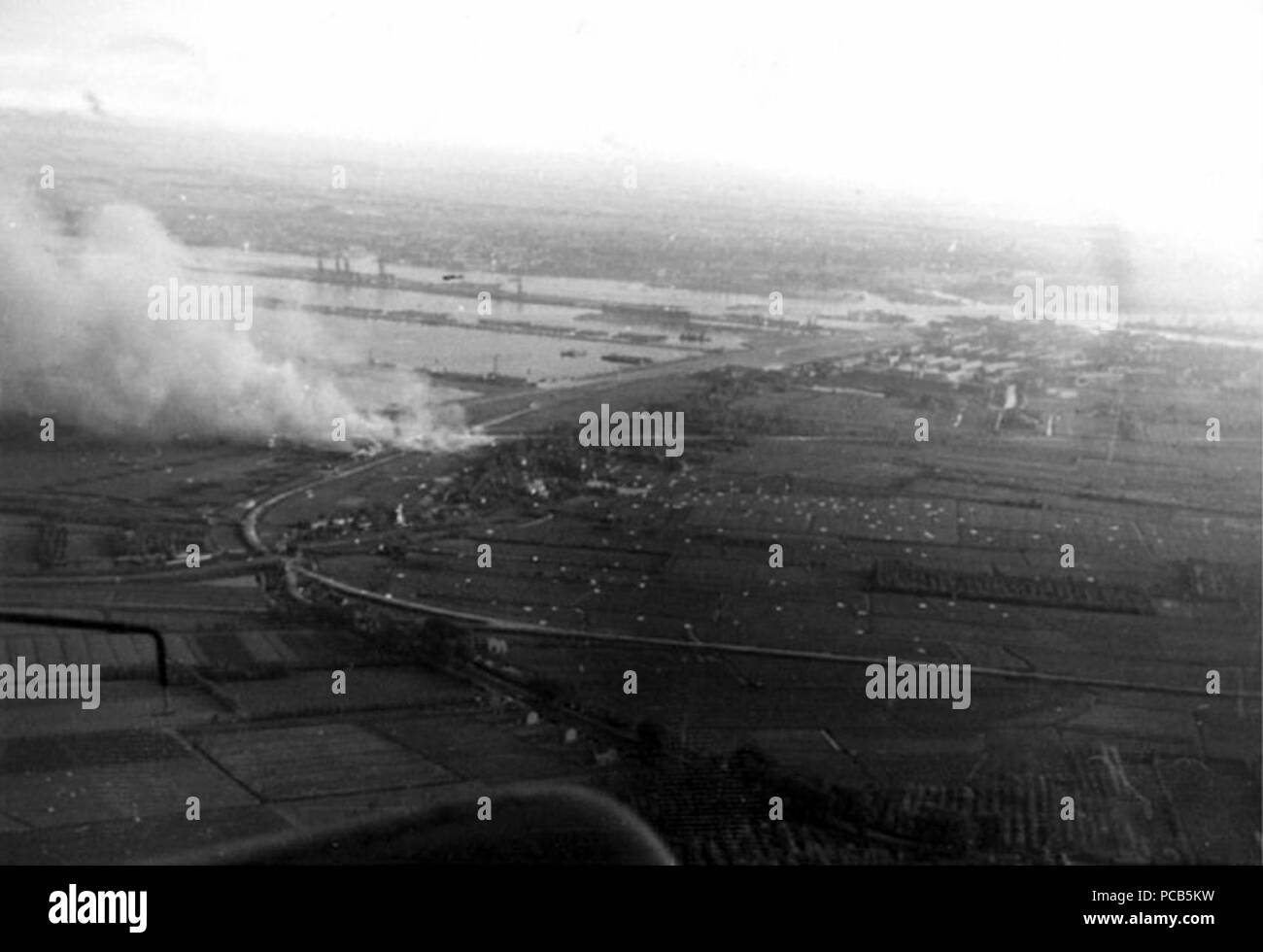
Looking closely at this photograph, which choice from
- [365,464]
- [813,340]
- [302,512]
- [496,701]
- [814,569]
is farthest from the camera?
[813,340]

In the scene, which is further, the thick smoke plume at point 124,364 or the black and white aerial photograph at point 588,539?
the thick smoke plume at point 124,364

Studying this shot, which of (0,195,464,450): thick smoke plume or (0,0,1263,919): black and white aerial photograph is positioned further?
(0,195,464,450): thick smoke plume

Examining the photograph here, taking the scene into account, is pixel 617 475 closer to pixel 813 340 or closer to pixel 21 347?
pixel 21 347

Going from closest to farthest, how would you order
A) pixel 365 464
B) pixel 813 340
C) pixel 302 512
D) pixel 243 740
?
pixel 243 740, pixel 302 512, pixel 365 464, pixel 813 340

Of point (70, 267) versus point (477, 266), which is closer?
point (70, 267)
